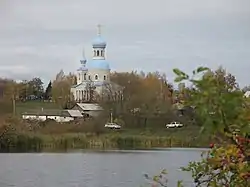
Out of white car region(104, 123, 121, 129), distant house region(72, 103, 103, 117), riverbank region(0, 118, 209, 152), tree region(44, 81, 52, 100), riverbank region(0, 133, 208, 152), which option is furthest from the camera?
tree region(44, 81, 52, 100)

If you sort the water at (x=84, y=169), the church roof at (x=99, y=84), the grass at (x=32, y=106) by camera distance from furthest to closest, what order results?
the grass at (x=32, y=106) → the church roof at (x=99, y=84) → the water at (x=84, y=169)

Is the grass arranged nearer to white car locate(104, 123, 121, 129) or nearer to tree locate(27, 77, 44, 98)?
tree locate(27, 77, 44, 98)

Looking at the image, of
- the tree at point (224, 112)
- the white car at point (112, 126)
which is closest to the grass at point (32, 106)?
the white car at point (112, 126)

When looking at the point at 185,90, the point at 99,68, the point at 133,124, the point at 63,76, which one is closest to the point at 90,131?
the point at 133,124

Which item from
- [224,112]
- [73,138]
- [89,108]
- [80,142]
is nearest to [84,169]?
[80,142]

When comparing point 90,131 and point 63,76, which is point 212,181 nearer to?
point 90,131

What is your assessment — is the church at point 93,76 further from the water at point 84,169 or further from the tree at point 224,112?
the tree at point 224,112

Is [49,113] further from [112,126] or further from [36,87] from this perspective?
[36,87]

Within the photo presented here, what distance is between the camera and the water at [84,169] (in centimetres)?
2645

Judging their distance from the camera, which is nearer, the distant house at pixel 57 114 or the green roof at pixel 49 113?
the distant house at pixel 57 114

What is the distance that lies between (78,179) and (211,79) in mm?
24602

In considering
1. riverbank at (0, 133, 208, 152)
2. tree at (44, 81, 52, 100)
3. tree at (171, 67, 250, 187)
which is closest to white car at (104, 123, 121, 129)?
riverbank at (0, 133, 208, 152)

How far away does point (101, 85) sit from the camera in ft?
295

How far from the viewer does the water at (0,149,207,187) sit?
26.5 metres
